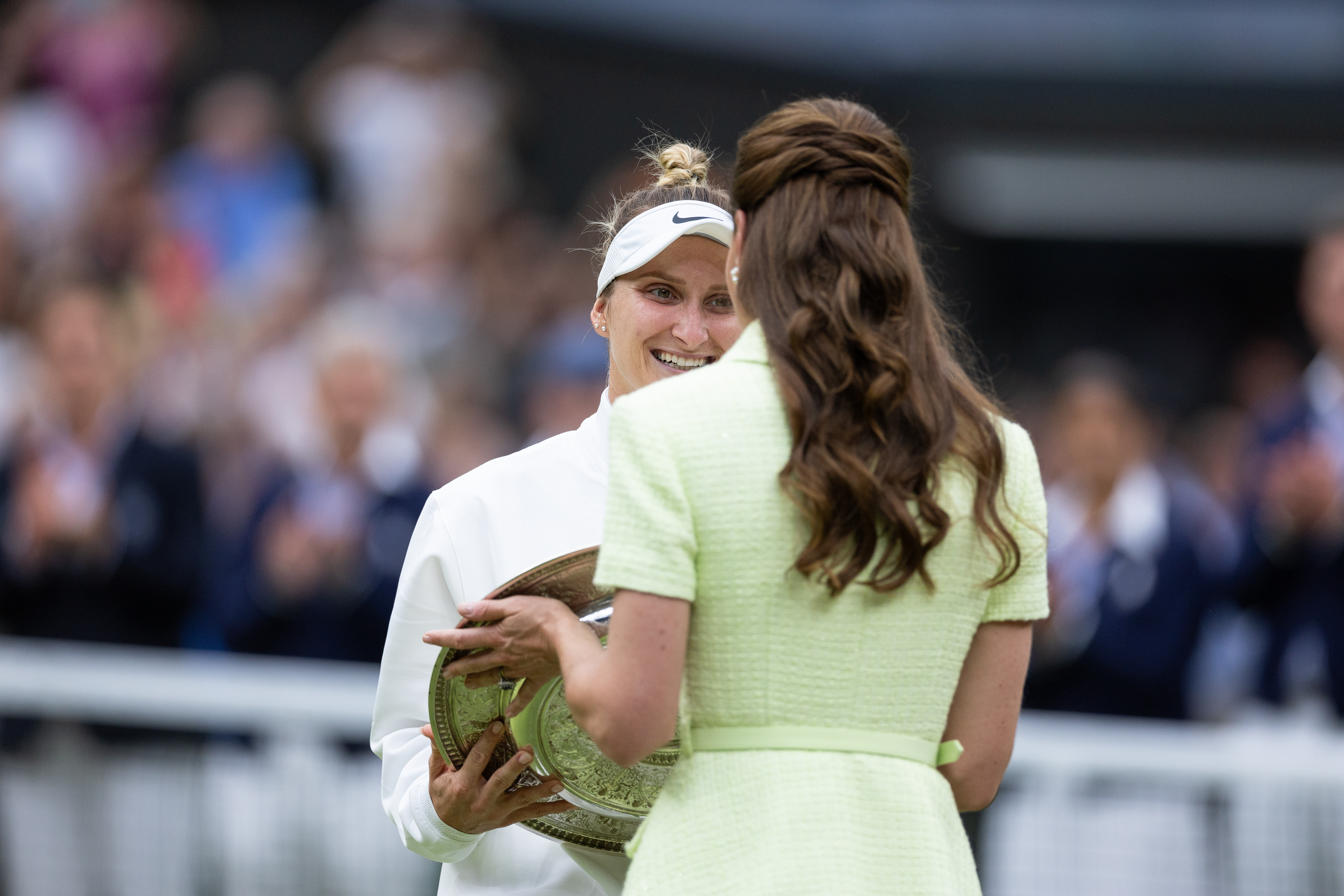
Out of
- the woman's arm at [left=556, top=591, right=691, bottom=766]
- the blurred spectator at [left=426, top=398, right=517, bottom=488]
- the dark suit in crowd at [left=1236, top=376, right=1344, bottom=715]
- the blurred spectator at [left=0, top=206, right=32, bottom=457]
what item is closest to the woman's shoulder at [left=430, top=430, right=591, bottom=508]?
the woman's arm at [left=556, top=591, right=691, bottom=766]

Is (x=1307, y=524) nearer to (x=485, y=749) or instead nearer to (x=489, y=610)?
(x=485, y=749)

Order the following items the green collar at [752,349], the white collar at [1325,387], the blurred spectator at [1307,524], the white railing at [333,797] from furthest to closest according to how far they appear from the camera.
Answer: the white collar at [1325,387] → the blurred spectator at [1307,524] → the white railing at [333,797] → the green collar at [752,349]

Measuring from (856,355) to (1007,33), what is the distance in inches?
347

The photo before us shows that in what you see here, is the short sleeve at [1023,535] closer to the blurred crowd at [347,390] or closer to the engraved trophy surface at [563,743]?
the engraved trophy surface at [563,743]

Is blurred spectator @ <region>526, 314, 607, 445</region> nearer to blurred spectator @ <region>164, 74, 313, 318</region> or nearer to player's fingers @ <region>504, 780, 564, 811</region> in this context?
blurred spectator @ <region>164, 74, 313, 318</region>

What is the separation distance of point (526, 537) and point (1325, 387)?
3585mm

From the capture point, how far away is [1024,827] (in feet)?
16.8

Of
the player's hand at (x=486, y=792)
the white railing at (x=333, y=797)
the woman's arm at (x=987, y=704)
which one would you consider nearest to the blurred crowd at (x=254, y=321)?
the white railing at (x=333, y=797)

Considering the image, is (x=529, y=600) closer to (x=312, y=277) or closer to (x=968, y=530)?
(x=968, y=530)

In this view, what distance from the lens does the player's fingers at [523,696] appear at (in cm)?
238

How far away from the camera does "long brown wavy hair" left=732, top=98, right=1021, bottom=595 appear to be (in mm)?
2031

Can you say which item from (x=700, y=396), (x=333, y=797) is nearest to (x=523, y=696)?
(x=700, y=396)

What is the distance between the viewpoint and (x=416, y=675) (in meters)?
2.70

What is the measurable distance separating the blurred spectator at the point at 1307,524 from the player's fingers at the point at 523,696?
3523 mm
